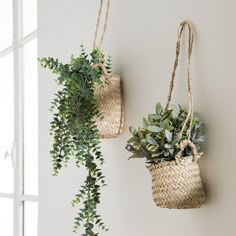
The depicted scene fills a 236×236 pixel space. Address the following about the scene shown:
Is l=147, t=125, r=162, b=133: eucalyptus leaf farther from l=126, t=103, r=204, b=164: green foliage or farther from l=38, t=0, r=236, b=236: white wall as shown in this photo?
l=38, t=0, r=236, b=236: white wall

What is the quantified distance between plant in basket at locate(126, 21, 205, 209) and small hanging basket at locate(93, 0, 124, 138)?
0.24 m

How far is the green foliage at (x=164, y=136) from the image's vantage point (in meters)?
1.11

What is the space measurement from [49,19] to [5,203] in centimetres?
93

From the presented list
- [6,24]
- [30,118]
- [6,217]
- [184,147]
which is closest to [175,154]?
[184,147]

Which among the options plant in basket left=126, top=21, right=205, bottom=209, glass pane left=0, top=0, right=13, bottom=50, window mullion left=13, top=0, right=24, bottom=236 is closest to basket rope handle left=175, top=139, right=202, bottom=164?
plant in basket left=126, top=21, right=205, bottom=209

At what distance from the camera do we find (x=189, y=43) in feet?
3.85

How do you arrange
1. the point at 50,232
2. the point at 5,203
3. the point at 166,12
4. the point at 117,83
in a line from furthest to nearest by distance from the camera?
the point at 5,203
the point at 50,232
the point at 117,83
the point at 166,12

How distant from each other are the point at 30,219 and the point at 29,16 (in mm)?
833

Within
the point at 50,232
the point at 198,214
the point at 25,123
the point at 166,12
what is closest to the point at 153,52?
the point at 166,12

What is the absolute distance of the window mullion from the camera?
2.29 metres

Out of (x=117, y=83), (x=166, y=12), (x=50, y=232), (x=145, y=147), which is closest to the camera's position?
(x=145, y=147)

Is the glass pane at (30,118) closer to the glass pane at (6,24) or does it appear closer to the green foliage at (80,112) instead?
the glass pane at (6,24)

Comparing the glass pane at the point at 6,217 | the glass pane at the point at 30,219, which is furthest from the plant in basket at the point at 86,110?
the glass pane at the point at 6,217

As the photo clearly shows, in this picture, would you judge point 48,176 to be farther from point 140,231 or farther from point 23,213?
point 140,231
